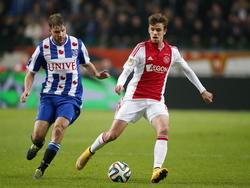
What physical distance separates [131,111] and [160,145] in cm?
65

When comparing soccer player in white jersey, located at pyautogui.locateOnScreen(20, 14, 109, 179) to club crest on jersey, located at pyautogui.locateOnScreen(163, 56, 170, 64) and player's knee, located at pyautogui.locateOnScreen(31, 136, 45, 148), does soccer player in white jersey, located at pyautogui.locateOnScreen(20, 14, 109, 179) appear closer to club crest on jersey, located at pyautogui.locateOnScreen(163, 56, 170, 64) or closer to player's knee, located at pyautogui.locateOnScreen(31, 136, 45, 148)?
player's knee, located at pyautogui.locateOnScreen(31, 136, 45, 148)

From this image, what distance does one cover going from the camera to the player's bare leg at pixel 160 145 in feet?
25.1

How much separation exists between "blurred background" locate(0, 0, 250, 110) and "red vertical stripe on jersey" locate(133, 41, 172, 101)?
12.7 m

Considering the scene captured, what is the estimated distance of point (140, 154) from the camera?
10.9 meters

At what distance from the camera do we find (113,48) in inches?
896

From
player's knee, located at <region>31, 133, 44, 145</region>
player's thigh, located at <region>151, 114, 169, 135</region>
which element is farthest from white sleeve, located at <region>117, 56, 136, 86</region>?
player's knee, located at <region>31, 133, 44, 145</region>

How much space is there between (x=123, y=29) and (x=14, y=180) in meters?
14.8

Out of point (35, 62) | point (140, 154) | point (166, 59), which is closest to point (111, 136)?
point (166, 59)

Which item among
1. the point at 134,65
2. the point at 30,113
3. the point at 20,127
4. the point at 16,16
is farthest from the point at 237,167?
the point at 16,16

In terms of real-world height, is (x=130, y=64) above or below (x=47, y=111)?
above

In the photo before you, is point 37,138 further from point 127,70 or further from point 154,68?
point 154,68

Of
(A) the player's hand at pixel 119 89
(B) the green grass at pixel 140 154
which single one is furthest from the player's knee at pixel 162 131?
(A) the player's hand at pixel 119 89

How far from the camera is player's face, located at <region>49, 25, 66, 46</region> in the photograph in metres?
8.19

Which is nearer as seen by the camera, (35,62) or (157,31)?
(157,31)
